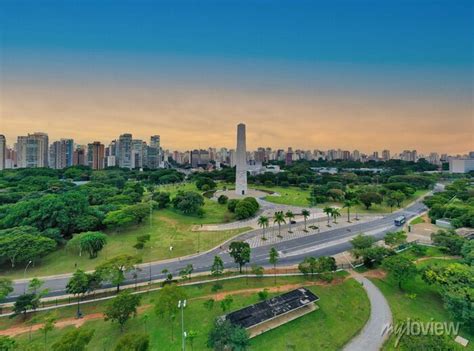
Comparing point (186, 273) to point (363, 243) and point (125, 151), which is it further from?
point (125, 151)

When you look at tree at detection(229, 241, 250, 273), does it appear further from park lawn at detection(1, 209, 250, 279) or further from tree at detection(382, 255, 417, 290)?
tree at detection(382, 255, 417, 290)

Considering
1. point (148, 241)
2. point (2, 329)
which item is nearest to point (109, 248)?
point (148, 241)

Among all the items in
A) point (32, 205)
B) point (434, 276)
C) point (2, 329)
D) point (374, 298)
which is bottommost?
point (2, 329)

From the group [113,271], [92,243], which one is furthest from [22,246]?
[113,271]

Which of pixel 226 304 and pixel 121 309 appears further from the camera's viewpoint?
pixel 226 304

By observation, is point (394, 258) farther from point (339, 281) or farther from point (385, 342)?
point (385, 342)

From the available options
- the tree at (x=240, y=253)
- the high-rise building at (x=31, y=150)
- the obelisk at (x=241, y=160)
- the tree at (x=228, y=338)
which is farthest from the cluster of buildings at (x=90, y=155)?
the tree at (x=228, y=338)

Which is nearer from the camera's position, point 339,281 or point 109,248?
point 339,281

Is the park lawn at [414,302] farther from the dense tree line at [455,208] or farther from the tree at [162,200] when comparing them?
the tree at [162,200]
